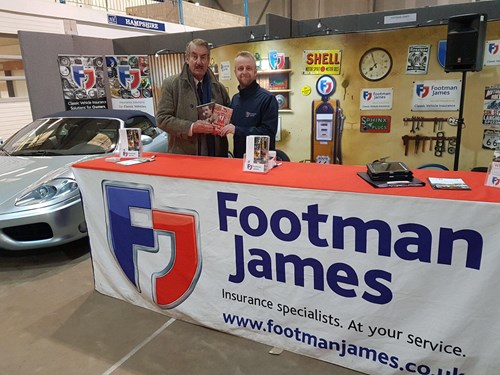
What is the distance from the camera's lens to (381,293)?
166 centimetres

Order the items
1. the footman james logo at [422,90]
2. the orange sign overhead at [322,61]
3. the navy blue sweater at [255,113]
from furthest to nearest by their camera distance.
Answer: the orange sign overhead at [322,61]
the footman james logo at [422,90]
the navy blue sweater at [255,113]

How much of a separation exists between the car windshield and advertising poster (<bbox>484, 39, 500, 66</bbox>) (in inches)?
162

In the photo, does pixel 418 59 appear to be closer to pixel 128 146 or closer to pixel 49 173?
pixel 128 146

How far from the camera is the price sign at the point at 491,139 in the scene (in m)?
4.38

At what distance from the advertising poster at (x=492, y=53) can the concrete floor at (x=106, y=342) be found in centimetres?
404

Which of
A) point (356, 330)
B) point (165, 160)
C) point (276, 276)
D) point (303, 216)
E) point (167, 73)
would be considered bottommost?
point (356, 330)

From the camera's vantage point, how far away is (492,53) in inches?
168

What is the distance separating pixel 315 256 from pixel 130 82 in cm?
649

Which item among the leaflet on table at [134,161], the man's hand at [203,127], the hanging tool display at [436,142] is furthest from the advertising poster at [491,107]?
the leaflet on table at [134,161]

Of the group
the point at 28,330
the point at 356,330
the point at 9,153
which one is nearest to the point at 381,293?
the point at 356,330

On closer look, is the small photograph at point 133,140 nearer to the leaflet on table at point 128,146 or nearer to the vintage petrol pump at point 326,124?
the leaflet on table at point 128,146

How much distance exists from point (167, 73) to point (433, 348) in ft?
25.1

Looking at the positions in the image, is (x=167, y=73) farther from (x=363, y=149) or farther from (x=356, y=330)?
(x=356, y=330)

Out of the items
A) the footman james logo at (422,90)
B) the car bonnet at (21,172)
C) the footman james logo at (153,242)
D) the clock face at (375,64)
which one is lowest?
the footman james logo at (153,242)
